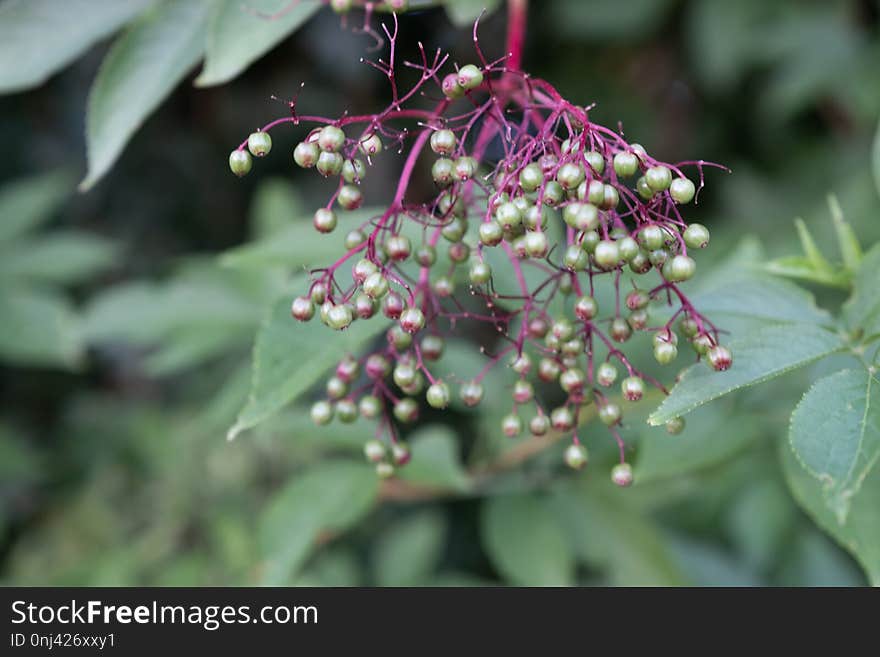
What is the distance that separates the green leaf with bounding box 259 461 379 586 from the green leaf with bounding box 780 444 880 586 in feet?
3.55

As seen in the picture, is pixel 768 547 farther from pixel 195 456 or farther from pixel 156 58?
pixel 156 58

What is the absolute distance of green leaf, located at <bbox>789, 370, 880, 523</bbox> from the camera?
1.12 m

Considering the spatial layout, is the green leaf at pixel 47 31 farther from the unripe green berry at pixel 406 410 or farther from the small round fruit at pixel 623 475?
the small round fruit at pixel 623 475

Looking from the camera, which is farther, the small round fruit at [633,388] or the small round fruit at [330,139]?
the small round fruit at [633,388]

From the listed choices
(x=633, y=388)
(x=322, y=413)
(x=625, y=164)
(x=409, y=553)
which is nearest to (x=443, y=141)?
(x=625, y=164)

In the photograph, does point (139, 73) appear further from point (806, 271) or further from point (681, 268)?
point (806, 271)

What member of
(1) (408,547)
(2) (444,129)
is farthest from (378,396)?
(1) (408,547)

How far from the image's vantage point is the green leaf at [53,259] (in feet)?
11.0

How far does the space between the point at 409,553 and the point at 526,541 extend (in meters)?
0.61

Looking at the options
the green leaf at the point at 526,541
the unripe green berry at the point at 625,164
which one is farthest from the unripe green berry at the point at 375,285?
the green leaf at the point at 526,541

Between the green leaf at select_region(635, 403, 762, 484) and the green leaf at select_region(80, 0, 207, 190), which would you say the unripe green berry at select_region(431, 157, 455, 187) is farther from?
the green leaf at select_region(635, 403, 762, 484)

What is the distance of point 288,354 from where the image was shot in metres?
1.60

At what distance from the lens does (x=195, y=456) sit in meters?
3.38

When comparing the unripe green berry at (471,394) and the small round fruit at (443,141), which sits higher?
the small round fruit at (443,141)
